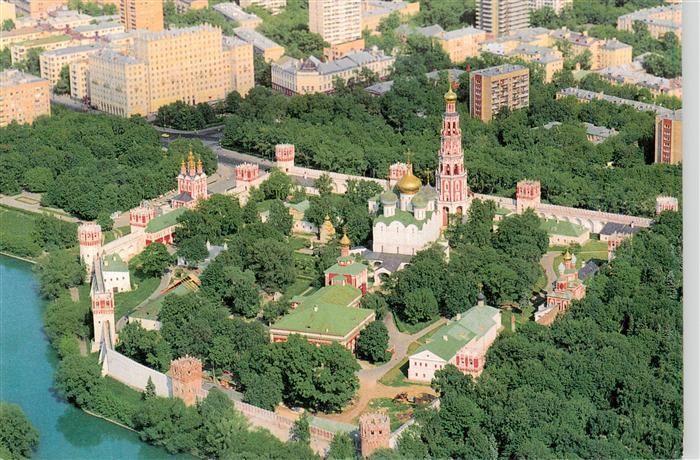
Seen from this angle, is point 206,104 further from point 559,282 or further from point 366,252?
point 559,282

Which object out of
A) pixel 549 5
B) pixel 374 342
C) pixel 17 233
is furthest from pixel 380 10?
pixel 374 342

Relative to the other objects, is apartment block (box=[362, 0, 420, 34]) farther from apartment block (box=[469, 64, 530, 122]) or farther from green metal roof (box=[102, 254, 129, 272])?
green metal roof (box=[102, 254, 129, 272])

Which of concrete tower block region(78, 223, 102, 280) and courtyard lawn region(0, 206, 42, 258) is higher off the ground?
concrete tower block region(78, 223, 102, 280)

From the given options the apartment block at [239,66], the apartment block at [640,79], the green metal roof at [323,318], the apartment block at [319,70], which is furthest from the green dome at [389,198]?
the apartment block at [239,66]

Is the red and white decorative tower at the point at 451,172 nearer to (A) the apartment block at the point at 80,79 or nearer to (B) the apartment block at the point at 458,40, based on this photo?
(B) the apartment block at the point at 458,40

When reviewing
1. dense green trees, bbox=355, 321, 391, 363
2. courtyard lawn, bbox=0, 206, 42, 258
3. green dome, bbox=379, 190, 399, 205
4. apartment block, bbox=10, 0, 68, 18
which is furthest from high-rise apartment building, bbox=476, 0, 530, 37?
dense green trees, bbox=355, 321, 391, 363

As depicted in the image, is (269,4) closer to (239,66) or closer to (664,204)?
(239,66)
